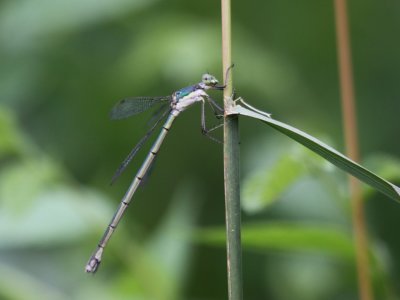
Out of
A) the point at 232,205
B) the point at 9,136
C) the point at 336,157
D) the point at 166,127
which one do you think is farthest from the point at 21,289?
the point at 336,157

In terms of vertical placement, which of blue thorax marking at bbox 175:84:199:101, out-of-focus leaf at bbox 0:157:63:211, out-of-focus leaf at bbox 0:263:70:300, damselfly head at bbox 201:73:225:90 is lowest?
out-of-focus leaf at bbox 0:263:70:300

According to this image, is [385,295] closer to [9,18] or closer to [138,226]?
[138,226]

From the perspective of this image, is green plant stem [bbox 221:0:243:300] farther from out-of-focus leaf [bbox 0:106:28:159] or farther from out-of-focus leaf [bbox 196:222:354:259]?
out-of-focus leaf [bbox 0:106:28:159]

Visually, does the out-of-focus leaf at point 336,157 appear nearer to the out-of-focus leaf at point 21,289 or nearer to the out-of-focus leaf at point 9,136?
the out-of-focus leaf at point 9,136

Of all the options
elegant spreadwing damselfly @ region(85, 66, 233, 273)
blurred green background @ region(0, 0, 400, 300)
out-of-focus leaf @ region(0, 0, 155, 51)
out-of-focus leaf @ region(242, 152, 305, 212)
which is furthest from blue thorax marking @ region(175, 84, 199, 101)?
out-of-focus leaf @ region(0, 0, 155, 51)

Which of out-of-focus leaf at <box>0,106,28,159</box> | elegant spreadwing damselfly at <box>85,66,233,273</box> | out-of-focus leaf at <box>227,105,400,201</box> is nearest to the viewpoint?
out-of-focus leaf at <box>227,105,400,201</box>

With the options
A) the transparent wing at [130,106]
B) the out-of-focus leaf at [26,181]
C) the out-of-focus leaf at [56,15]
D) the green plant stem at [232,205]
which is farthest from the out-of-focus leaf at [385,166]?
the out-of-focus leaf at [56,15]
